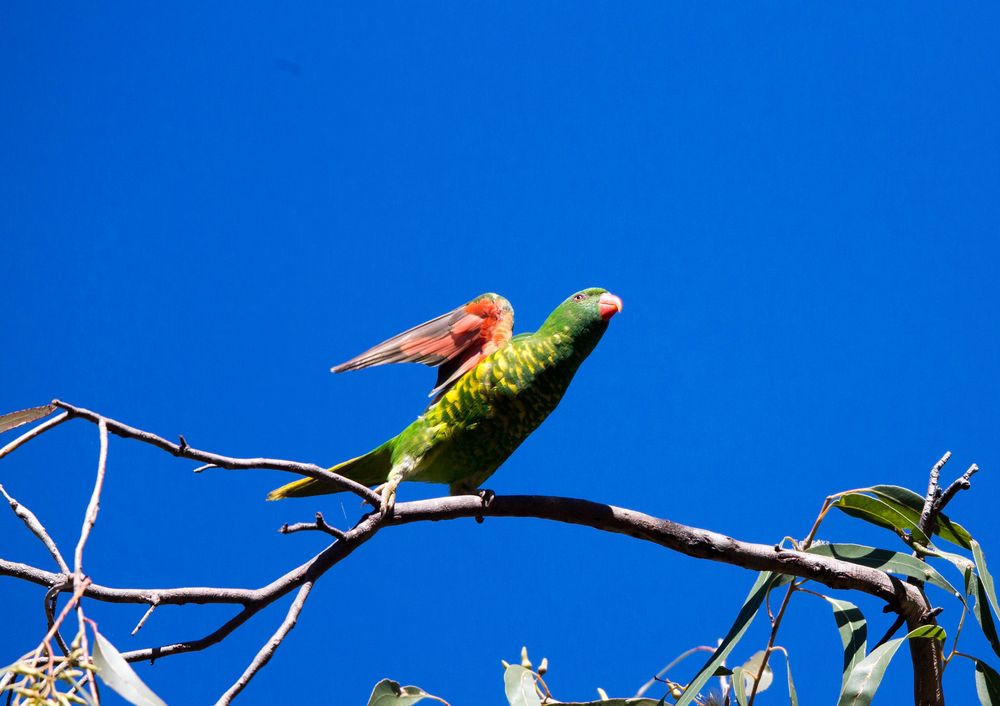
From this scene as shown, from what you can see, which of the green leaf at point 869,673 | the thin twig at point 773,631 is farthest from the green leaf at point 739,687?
the green leaf at point 869,673

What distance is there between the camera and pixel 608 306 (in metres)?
2.19

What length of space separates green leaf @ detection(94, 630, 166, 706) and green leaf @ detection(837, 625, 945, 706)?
1006 mm

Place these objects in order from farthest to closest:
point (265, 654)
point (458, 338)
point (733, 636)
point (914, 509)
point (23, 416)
Answer: point (458, 338) < point (914, 509) < point (733, 636) < point (265, 654) < point (23, 416)

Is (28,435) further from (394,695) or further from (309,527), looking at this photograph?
(394,695)

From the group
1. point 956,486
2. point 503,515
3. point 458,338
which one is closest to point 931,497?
point 956,486

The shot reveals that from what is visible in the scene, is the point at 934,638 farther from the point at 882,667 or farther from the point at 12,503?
the point at 12,503

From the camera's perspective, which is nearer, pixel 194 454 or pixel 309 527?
pixel 194 454

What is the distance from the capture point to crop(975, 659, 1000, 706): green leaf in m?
1.55

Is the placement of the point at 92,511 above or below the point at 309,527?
below

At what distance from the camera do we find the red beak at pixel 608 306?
219 centimetres

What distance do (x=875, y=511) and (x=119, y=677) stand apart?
1.27m

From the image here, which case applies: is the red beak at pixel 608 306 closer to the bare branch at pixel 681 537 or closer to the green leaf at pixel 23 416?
the bare branch at pixel 681 537

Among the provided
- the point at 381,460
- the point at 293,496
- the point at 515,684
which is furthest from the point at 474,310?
the point at 515,684

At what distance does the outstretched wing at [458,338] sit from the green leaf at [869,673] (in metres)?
1.13
